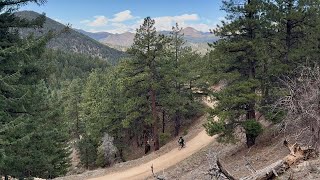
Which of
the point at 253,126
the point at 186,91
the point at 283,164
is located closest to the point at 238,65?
the point at 253,126

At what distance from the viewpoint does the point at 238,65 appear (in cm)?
2186

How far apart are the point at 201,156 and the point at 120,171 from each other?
6060 mm

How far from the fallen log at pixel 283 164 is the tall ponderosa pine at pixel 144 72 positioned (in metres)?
20.3

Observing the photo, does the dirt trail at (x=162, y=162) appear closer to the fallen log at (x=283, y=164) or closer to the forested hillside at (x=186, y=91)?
the forested hillside at (x=186, y=91)

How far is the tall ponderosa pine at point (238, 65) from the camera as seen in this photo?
20469mm

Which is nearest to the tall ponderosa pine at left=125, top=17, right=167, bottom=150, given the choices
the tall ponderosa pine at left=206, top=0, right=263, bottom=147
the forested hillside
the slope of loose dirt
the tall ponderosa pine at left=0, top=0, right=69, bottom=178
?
the forested hillside

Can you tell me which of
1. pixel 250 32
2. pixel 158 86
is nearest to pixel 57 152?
pixel 158 86

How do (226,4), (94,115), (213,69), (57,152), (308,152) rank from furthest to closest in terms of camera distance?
(94,115)
(57,152)
(213,69)
(226,4)
(308,152)

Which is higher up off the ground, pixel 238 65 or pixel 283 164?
pixel 238 65

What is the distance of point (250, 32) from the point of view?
2145 centimetres

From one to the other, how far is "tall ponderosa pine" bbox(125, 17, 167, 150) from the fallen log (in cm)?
2030

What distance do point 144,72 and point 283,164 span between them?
21523 mm

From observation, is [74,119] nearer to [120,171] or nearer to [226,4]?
[120,171]

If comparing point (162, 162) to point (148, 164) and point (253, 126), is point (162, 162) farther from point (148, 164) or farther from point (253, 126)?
point (253, 126)
